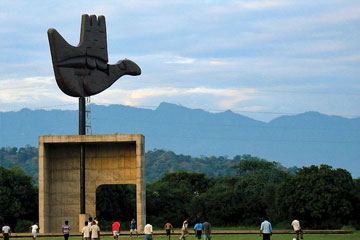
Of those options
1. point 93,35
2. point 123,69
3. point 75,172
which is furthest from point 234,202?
point 93,35

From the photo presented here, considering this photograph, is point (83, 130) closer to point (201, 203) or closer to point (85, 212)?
point (85, 212)

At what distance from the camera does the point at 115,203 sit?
202 feet

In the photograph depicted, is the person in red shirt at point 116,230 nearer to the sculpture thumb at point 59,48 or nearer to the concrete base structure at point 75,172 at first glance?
the concrete base structure at point 75,172

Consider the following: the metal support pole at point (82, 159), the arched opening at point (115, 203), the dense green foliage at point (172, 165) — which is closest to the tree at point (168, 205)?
the arched opening at point (115, 203)

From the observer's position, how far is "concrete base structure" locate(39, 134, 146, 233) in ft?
141

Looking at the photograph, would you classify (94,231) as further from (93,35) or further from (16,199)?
(16,199)

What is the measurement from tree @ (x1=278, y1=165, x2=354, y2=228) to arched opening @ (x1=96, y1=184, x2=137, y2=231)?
43.1 ft

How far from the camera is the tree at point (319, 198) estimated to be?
5175 centimetres

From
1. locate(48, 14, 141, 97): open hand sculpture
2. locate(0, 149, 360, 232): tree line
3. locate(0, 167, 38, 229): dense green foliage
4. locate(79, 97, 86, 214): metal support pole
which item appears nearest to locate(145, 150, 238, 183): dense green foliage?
locate(0, 149, 360, 232): tree line

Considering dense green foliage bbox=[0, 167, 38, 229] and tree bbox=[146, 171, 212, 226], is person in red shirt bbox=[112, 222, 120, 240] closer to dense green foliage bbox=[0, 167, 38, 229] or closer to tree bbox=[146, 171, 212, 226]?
dense green foliage bbox=[0, 167, 38, 229]

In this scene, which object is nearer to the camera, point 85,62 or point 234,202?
point 85,62

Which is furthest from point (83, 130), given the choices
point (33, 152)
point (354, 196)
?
point (33, 152)

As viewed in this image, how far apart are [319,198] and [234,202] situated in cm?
1015

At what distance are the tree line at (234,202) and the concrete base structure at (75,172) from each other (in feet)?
25.5
